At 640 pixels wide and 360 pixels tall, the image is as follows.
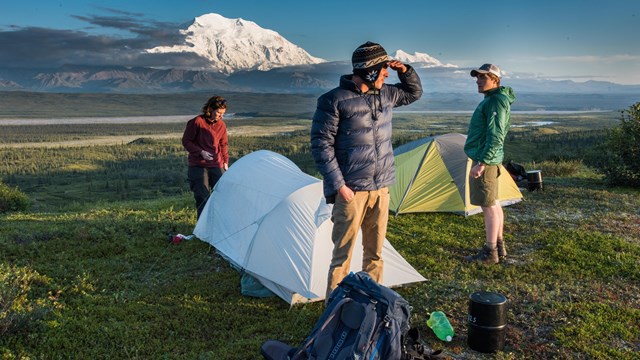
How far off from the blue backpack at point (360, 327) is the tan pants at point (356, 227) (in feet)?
2.48

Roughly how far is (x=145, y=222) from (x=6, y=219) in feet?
11.6

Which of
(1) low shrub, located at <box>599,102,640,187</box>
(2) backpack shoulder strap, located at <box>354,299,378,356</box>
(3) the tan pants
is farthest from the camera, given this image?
(1) low shrub, located at <box>599,102,640,187</box>

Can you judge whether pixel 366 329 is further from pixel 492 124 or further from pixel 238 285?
pixel 492 124

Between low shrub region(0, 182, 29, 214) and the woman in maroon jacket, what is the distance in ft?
34.2

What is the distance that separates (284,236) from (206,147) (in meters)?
3.08

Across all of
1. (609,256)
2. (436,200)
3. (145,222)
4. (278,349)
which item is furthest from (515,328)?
(145,222)

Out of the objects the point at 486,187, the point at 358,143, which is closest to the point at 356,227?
the point at 358,143

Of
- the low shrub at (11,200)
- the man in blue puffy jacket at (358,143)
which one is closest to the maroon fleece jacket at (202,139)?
the man in blue puffy jacket at (358,143)

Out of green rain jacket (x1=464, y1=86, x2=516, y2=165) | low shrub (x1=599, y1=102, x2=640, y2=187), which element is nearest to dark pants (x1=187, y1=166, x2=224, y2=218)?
green rain jacket (x1=464, y1=86, x2=516, y2=165)

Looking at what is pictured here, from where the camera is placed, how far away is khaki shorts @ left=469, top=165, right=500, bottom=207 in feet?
21.9

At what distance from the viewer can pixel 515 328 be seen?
536 cm

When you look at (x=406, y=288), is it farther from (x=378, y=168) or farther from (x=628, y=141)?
(x=628, y=141)

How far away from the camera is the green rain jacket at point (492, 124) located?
21.4 feet

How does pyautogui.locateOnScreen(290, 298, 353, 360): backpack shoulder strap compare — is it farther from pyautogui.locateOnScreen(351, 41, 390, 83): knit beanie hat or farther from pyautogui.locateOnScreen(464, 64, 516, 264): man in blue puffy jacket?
pyautogui.locateOnScreen(464, 64, 516, 264): man in blue puffy jacket
